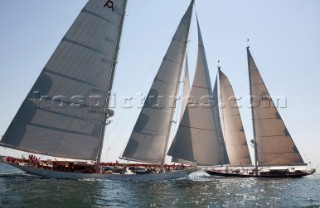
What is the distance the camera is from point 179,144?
35406mm

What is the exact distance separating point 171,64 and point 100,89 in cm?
836

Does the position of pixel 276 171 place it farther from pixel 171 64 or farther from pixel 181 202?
pixel 181 202

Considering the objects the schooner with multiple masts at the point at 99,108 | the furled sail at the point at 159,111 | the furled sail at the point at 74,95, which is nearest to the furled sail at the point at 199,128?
the schooner with multiple masts at the point at 99,108

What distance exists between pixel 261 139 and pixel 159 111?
18.1 m

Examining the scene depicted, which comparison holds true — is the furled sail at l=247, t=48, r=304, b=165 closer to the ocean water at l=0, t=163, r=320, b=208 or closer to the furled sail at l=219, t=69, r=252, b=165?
the furled sail at l=219, t=69, r=252, b=165

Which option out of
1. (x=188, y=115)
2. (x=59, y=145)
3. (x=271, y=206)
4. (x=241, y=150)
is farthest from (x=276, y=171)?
(x=59, y=145)

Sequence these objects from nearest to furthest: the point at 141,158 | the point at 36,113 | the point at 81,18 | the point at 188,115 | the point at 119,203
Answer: the point at 119,203 < the point at 36,113 < the point at 81,18 < the point at 141,158 < the point at 188,115

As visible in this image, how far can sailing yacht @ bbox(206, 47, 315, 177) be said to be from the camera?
44750mm

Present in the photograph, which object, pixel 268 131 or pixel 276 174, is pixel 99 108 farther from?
pixel 276 174

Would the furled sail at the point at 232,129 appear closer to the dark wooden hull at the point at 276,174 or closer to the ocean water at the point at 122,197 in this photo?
the dark wooden hull at the point at 276,174

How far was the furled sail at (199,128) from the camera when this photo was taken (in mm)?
35250

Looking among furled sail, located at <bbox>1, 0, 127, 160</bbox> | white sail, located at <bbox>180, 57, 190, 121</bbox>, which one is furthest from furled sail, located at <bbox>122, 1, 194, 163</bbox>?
furled sail, located at <bbox>1, 0, 127, 160</bbox>

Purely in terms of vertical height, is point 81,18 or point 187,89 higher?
point 81,18

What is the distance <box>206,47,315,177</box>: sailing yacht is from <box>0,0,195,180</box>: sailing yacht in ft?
52.2
